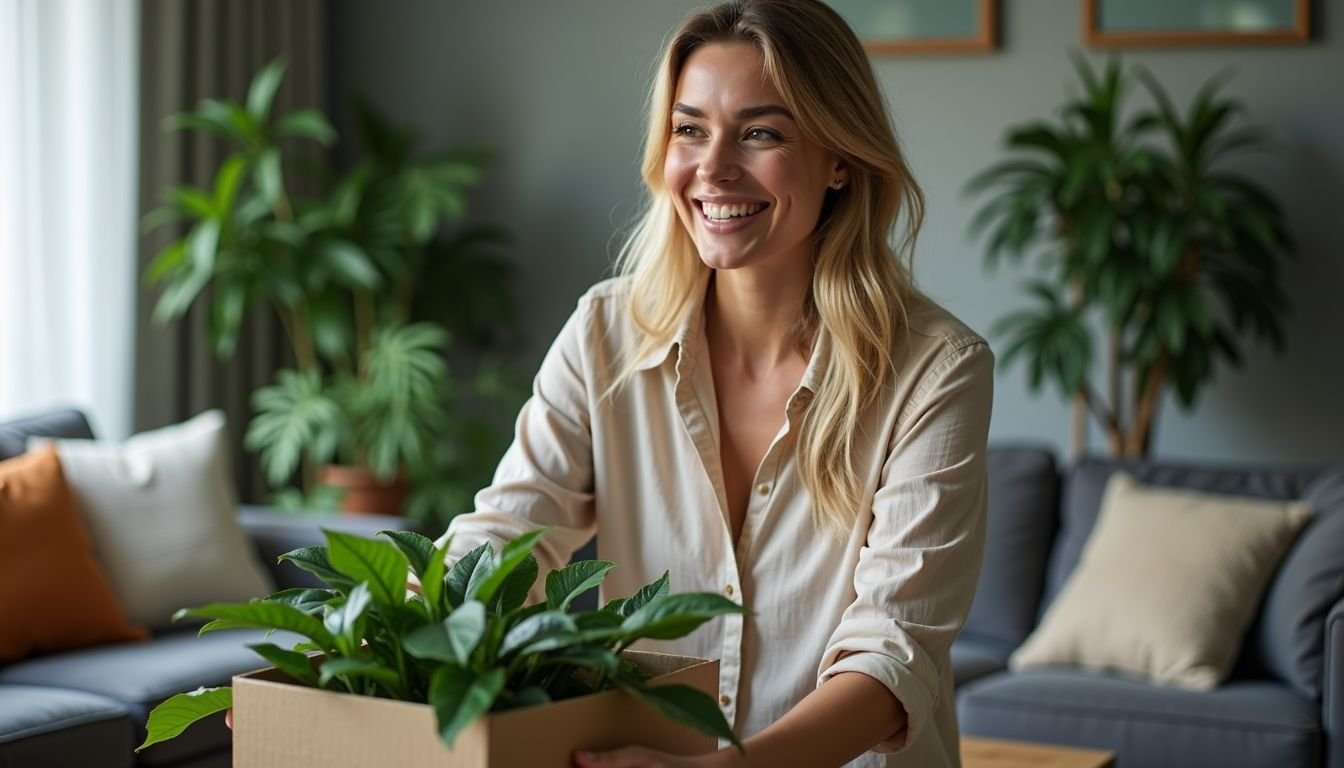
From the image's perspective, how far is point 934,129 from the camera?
15.8ft

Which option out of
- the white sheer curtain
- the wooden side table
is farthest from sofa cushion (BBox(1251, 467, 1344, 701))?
the white sheer curtain

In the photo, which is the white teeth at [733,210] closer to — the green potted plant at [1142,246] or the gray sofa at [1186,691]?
the gray sofa at [1186,691]

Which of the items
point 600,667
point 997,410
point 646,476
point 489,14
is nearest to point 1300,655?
point 997,410

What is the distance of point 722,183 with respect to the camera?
5.25ft

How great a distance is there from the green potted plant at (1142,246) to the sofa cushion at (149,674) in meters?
2.21

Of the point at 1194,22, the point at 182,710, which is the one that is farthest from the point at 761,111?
the point at 1194,22

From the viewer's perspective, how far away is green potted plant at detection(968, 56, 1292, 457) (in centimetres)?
403

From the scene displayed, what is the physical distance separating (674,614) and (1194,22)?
Result: 13.0 ft

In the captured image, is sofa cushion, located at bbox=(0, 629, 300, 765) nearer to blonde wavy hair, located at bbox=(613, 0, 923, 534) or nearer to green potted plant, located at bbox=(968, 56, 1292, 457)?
blonde wavy hair, located at bbox=(613, 0, 923, 534)

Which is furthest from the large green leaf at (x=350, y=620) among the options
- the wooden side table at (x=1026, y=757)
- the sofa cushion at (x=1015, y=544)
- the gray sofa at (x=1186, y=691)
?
the sofa cushion at (x=1015, y=544)

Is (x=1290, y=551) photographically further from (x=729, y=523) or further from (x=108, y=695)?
(x=108, y=695)

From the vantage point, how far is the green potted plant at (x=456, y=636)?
97cm

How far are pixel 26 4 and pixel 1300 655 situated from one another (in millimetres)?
3580

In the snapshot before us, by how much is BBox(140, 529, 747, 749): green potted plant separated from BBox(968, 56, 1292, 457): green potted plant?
320cm
